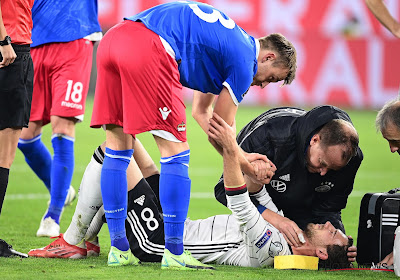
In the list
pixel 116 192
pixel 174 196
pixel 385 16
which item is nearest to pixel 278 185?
pixel 174 196

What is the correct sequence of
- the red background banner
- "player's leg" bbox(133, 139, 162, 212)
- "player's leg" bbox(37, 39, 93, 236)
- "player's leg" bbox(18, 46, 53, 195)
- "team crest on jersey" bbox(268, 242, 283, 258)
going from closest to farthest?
"team crest on jersey" bbox(268, 242, 283, 258) → "player's leg" bbox(133, 139, 162, 212) → "player's leg" bbox(37, 39, 93, 236) → "player's leg" bbox(18, 46, 53, 195) → the red background banner

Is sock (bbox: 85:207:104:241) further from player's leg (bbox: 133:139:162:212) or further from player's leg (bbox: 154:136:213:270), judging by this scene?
player's leg (bbox: 154:136:213:270)

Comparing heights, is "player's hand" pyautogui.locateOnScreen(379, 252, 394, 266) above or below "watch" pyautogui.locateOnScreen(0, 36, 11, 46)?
below

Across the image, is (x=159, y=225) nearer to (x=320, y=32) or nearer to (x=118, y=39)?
(x=118, y=39)

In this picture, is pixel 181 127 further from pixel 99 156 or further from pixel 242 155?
pixel 99 156

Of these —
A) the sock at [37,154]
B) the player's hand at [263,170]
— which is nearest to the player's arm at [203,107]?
the player's hand at [263,170]

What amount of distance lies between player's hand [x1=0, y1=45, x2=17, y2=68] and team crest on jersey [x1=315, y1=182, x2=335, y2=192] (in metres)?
2.13

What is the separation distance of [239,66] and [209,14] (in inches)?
14.9

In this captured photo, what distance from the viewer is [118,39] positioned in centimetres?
416

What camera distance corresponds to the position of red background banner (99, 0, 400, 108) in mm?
19484

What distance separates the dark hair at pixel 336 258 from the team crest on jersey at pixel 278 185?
569mm

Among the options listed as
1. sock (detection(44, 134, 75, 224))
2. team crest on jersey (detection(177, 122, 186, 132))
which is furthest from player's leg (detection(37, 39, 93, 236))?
team crest on jersey (detection(177, 122, 186, 132))

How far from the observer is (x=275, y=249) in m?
4.42

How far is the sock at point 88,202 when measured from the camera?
448 cm
